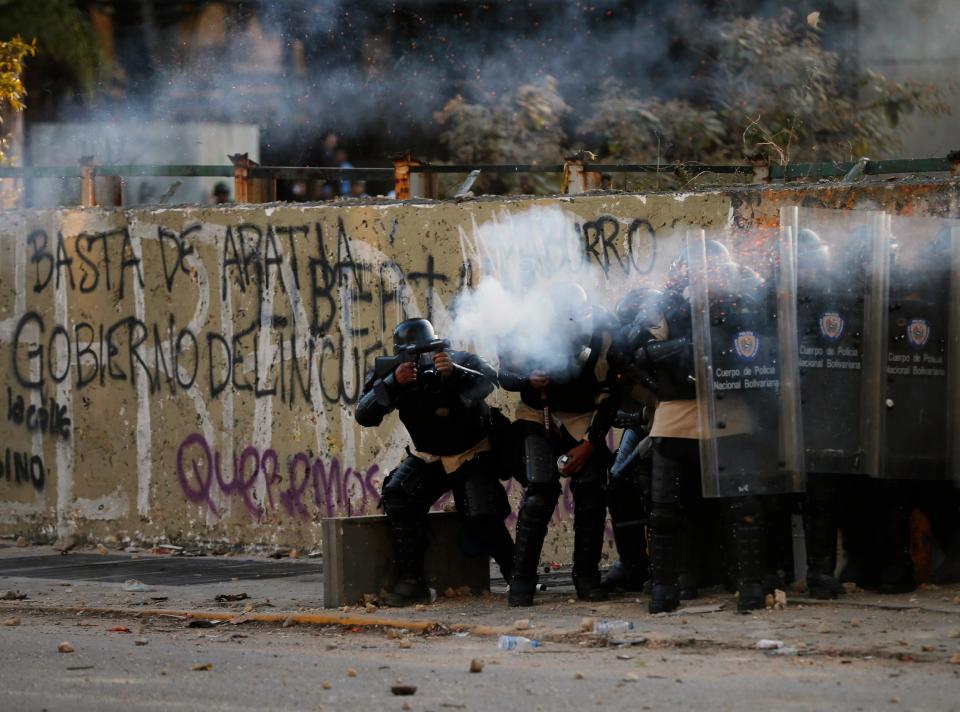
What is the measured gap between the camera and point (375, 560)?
8438 mm

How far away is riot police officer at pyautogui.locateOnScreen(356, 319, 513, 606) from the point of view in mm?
8375

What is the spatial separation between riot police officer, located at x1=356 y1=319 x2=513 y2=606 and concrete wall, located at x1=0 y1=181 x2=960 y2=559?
1.80m

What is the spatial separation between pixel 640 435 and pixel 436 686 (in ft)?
9.26

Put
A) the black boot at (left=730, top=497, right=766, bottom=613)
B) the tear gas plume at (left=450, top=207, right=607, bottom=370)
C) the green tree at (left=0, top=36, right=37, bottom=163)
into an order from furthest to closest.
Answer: the green tree at (left=0, top=36, right=37, bottom=163) < the tear gas plume at (left=450, top=207, right=607, bottom=370) < the black boot at (left=730, top=497, right=766, bottom=613)

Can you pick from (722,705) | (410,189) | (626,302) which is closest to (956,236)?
(626,302)

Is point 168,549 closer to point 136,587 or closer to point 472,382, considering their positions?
point 136,587

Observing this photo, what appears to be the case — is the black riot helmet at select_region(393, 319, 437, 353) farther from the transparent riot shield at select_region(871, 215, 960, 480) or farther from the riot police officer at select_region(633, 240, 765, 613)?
the transparent riot shield at select_region(871, 215, 960, 480)

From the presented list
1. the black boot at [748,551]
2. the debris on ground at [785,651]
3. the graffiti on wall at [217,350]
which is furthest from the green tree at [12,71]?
the debris on ground at [785,651]

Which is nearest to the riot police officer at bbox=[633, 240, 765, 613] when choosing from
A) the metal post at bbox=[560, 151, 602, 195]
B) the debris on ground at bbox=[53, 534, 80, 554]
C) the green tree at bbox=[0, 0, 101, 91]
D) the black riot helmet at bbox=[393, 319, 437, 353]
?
the black riot helmet at bbox=[393, 319, 437, 353]

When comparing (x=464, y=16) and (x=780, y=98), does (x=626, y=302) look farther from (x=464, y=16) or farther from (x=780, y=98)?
(x=464, y=16)

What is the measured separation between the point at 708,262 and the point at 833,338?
2.43ft

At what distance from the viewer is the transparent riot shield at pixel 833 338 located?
26.1ft

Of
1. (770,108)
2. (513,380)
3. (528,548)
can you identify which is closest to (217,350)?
(513,380)

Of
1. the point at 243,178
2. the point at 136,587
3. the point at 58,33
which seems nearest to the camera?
the point at 136,587
